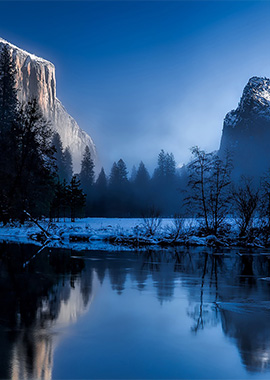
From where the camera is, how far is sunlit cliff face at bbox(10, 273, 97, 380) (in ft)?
12.2

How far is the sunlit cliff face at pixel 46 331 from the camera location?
372 centimetres

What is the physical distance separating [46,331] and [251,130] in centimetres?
15345

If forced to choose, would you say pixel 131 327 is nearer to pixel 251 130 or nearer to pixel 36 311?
pixel 36 311

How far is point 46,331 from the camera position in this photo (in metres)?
5.03

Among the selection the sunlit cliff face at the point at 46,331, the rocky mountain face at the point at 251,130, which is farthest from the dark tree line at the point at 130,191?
the sunlit cliff face at the point at 46,331

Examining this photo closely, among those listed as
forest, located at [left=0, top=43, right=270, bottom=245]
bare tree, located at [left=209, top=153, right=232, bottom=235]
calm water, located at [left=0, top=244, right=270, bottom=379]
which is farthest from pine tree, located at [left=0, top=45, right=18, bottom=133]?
calm water, located at [left=0, top=244, right=270, bottom=379]

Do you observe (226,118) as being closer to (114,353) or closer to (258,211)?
(258,211)

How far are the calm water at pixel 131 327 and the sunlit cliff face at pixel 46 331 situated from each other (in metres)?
0.01

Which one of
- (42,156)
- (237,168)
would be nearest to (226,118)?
(237,168)

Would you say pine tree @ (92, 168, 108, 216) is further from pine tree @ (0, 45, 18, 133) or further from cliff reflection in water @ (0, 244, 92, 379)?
cliff reflection in water @ (0, 244, 92, 379)

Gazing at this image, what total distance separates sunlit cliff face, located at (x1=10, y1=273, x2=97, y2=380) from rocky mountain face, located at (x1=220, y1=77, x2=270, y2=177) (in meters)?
125

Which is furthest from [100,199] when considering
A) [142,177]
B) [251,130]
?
[251,130]

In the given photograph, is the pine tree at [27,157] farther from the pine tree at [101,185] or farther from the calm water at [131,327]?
the pine tree at [101,185]

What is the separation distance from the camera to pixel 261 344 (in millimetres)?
4754
